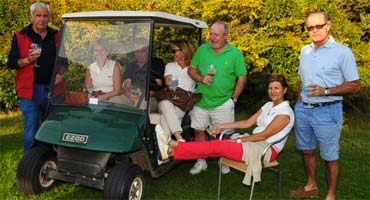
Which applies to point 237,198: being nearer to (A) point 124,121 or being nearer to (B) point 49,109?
(A) point 124,121

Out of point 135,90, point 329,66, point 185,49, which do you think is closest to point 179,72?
point 185,49

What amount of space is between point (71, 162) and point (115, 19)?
144cm

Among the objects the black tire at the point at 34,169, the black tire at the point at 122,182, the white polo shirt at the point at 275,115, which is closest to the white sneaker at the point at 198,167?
the white polo shirt at the point at 275,115

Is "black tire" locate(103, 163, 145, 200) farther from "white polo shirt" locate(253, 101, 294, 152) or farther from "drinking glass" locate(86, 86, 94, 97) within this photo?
"white polo shirt" locate(253, 101, 294, 152)

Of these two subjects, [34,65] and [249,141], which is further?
[34,65]

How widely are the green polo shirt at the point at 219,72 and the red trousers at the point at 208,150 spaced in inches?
35.2

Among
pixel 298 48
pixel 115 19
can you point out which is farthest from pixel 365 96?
pixel 115 19

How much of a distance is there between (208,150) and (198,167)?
1.14 metres

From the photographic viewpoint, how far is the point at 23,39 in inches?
195

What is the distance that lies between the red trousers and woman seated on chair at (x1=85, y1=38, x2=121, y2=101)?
0.83 metres

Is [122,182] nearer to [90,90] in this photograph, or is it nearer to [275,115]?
[90,90]

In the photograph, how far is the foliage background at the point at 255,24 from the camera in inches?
327

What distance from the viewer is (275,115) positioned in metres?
4.41

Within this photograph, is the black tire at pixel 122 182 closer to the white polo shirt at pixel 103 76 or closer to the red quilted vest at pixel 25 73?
the white polo shirt at pixel 103 76
